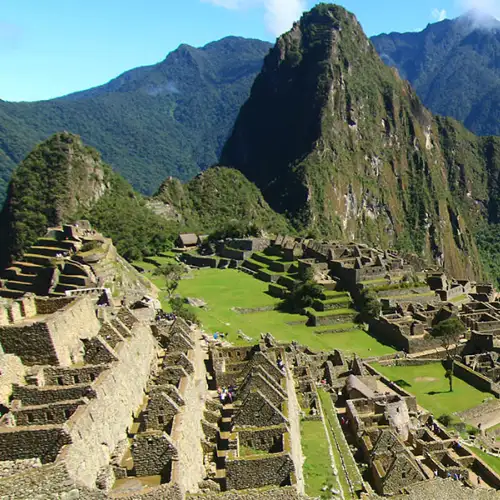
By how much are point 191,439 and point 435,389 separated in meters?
26.1

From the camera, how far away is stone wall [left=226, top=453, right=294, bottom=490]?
1413cm

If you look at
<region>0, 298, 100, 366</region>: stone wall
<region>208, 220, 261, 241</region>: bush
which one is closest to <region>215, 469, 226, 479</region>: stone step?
<region>0, 298, 100, 366</region>: stone wall

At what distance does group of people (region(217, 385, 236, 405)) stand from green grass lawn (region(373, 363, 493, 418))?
53.4 ft

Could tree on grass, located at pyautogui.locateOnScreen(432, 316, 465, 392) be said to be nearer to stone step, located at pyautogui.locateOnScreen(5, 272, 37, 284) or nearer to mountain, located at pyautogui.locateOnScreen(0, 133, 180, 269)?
stone step, located at pyautogui.locateOnScreen(5, 272, 37, 284)

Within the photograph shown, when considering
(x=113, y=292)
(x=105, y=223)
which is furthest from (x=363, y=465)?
(x=105, y=223)

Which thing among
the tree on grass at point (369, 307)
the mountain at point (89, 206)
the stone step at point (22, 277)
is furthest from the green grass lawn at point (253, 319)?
the mountain at point (89, 206)

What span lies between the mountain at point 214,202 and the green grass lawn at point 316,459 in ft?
308

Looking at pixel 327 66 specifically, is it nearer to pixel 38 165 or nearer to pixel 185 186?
pixel 185 186

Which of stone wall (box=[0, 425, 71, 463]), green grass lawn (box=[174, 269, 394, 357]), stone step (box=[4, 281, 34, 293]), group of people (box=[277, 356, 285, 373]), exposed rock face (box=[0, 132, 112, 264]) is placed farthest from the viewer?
exposed rock face (box=[0, 132, 112, 264])

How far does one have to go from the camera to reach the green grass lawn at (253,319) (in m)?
43.0

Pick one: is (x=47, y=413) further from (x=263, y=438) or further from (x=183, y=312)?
(x=183, y=312)

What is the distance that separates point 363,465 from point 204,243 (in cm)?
7256

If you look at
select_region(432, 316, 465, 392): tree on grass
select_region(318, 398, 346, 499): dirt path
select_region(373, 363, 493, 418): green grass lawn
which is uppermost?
select_region(318, 398, 346, 499): dirt path

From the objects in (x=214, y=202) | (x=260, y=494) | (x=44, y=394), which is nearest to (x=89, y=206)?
(x=214, y=202)
